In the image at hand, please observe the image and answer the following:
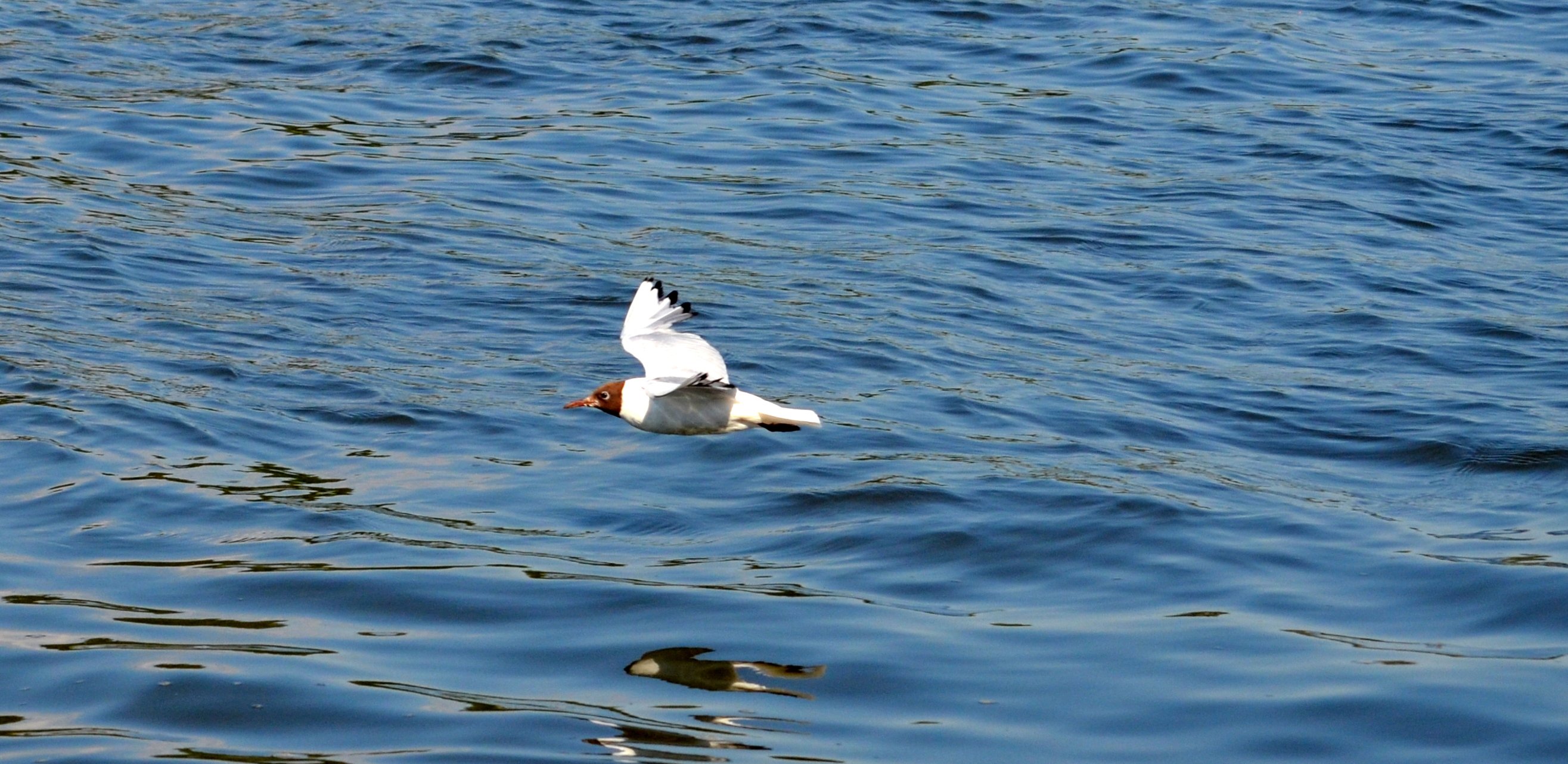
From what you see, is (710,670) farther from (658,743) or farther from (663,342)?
(663,342)

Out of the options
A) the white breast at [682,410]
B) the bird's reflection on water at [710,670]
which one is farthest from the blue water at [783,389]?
the white breast at [682,410]

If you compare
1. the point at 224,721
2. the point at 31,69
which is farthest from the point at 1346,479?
the point at 31,69

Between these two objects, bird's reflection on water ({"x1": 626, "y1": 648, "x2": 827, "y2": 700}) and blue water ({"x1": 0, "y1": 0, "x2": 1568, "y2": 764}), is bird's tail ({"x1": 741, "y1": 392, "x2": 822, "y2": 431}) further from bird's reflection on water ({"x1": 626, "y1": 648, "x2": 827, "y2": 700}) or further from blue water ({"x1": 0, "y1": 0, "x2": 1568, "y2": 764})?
A: bird's reflection on water ({"x1": 626, "y1": 648, "x2": 827, "y2": 700})

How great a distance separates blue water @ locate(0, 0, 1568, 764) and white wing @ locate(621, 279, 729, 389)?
966mm

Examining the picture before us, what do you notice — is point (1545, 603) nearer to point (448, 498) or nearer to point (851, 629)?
point (851, 629)

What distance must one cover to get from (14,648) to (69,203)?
27.6ft

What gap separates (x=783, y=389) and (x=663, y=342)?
116 inches

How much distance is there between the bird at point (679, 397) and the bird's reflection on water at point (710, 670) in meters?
1.23

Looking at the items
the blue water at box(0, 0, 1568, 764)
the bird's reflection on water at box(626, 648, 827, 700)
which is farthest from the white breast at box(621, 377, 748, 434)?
the bird's reflection on water at box(626, 648, 827, 700)

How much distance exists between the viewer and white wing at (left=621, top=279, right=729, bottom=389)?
8.88 m

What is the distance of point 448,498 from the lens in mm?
10070

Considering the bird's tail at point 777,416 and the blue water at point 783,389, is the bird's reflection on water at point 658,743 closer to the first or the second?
the blue water at point 783,389

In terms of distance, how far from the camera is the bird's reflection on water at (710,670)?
7.72 m

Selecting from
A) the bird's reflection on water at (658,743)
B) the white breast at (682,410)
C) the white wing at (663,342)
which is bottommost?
the bird's reflection on water at (658,743)
